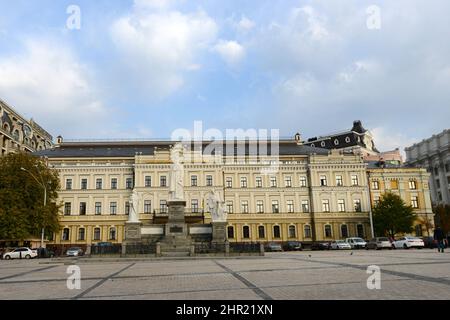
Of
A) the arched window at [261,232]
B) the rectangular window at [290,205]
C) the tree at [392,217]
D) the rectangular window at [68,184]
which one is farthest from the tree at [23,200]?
the tree at [392,217]

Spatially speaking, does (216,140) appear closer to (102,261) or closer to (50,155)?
(50,155)

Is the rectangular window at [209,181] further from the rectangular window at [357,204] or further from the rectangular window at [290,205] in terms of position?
the rectangular window at [357,204]

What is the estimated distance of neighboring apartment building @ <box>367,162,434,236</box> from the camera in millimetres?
60719

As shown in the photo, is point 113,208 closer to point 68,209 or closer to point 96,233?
point 96,233

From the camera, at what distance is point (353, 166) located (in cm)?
5953

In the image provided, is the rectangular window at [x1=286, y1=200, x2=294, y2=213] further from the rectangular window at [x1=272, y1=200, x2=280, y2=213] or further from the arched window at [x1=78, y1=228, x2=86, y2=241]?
the arched window at [x1=78, y1=228, x2=86, y2=241]

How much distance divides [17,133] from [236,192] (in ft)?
125

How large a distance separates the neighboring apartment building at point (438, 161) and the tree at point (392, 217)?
34.7 metres

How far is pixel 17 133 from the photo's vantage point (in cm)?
6762

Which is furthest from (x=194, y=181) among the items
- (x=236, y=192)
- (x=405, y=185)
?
(x=405, y=185)

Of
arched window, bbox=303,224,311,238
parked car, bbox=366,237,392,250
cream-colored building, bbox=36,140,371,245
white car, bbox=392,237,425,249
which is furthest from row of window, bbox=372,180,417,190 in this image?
white car, bbox=392,237,425,249

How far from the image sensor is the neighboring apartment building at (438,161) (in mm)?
84250

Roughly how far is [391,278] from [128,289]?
6.52 metres
